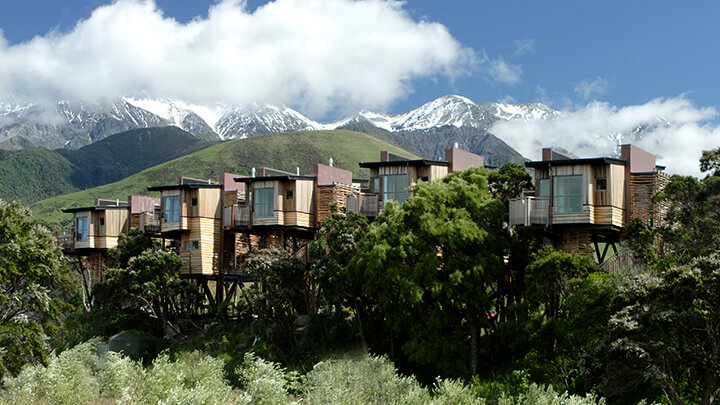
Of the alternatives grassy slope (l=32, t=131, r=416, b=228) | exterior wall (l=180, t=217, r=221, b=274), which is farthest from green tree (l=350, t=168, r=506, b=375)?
grassy slope (l=32, t=131, r=416, b=228)

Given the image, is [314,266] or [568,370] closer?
[568,370]

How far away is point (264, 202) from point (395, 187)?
8.11m

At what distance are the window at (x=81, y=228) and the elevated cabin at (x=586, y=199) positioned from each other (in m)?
35.5

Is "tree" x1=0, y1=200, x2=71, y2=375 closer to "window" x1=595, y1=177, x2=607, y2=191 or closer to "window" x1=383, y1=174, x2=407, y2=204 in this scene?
"window" x1=383, y1=174, x2=407, y2=204

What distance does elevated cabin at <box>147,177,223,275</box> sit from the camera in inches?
1887

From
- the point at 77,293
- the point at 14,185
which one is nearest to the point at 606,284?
the point at 77,293

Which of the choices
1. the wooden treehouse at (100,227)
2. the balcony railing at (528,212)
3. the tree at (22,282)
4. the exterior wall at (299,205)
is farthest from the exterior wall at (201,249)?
the balcony railing at (528,212)

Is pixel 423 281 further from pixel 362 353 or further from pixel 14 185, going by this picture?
pixel 14 185

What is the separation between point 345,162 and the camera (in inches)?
6988

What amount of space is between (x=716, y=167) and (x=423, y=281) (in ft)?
45.0

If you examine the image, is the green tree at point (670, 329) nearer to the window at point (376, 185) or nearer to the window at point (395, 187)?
the window at point (395, 187)

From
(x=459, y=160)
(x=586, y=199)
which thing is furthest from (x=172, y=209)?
(x=586, y=199)

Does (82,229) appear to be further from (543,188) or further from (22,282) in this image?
(543,188)

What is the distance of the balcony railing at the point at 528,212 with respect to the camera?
34.4m
